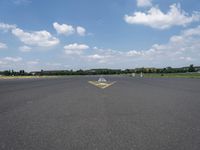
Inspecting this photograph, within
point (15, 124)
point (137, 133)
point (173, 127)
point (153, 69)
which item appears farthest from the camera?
point (153, 69)

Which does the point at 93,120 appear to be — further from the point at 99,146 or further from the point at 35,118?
the point at 99,146

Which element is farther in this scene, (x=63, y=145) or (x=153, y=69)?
(x=153, y=69)

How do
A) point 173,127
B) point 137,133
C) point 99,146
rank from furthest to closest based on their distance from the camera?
point 173,127 < point 137,133 < point 99,146

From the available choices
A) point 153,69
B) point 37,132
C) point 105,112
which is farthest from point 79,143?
point 153,69

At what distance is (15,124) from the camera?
6.17 metres

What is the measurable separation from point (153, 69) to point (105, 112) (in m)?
149

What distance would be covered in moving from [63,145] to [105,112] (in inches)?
147

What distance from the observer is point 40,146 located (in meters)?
4.25

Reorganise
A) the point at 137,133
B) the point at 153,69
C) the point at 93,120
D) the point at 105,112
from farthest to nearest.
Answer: the point at 153,69, the point at 105,112, the point at 93,120, the point at 137,133

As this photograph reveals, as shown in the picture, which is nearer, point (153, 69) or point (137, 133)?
point (137, 133)

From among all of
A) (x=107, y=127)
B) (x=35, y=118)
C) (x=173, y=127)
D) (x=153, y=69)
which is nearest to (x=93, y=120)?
(x=107, y=127)

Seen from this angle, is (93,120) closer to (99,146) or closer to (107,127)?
(107,127)

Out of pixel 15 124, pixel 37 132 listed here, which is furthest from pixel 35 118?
pixel 37 132

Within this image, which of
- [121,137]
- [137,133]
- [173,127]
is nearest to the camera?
[121,137]
